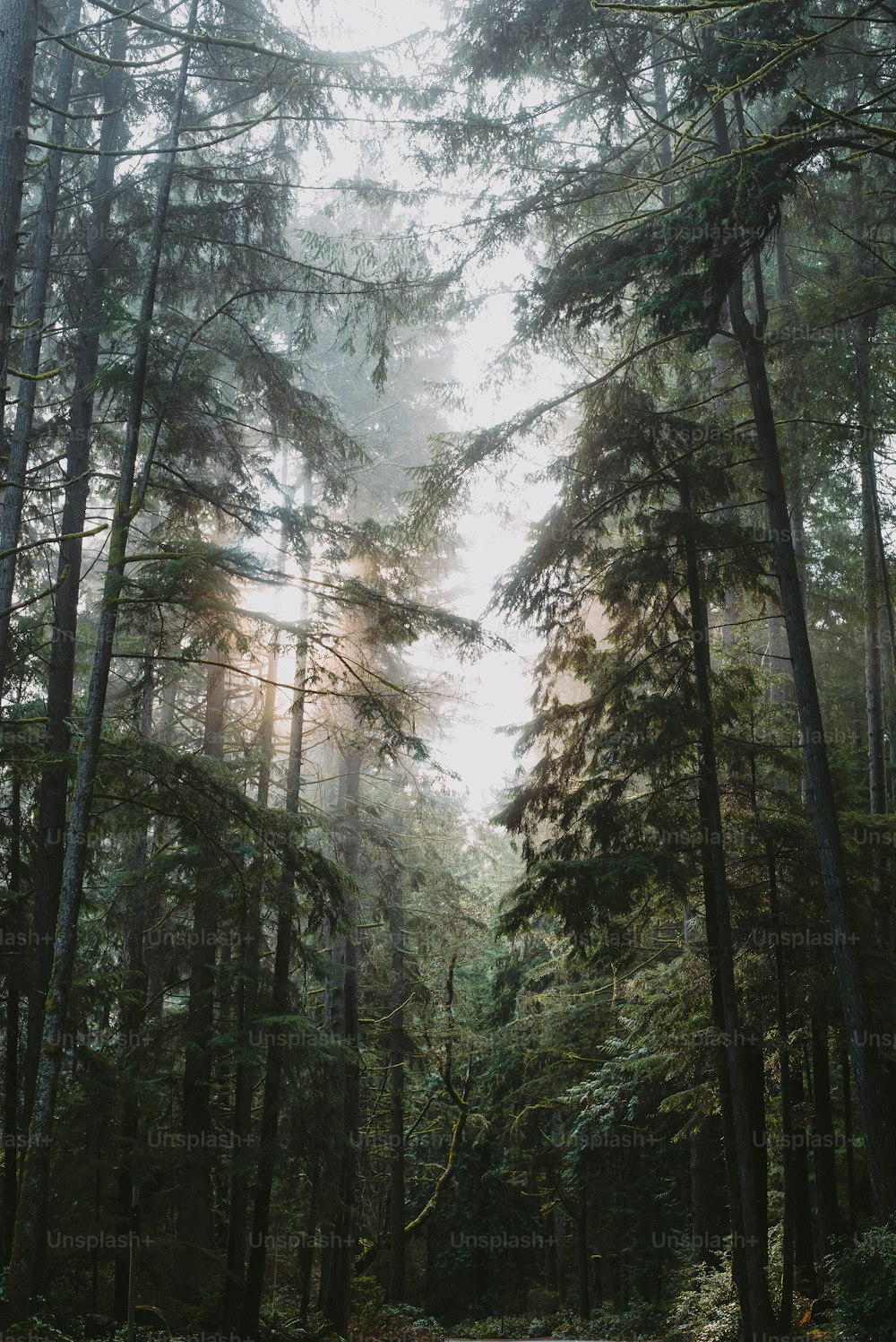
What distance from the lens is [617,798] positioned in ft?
34.2

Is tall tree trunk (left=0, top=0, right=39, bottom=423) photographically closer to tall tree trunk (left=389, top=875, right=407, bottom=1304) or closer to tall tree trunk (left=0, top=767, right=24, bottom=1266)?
tall tree trunk (left=0, top=767, right=24, bottom=1266)

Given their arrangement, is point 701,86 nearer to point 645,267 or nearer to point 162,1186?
point 645,267

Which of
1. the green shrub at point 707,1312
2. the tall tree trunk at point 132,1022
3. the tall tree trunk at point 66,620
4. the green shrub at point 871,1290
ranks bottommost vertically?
the green shrub at point 707,1312

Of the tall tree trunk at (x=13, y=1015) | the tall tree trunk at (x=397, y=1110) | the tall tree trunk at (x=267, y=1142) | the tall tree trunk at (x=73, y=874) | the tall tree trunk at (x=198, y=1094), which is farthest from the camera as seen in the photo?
the tall tree trunk at (x=397, y=1110)

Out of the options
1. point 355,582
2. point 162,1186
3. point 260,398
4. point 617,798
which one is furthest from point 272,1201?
point 260,398

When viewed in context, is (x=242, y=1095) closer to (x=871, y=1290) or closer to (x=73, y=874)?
(x=73, y=874)

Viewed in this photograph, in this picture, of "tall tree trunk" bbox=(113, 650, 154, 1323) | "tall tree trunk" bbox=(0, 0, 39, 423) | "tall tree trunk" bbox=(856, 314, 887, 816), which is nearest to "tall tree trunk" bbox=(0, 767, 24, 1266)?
"tall tree trunk" bbox=(113, 650, 154, 1323)

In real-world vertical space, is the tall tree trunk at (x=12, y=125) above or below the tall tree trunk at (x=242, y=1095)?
above

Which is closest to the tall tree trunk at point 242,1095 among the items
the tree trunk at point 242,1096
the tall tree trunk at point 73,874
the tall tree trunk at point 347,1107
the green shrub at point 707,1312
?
the tree trunk at point 242,1096

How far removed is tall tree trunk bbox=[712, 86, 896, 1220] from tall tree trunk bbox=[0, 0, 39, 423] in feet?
16.8

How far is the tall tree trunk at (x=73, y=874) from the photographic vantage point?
7.25 metres

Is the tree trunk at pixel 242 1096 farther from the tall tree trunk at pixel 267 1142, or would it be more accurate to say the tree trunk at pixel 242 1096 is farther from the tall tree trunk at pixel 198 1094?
the tall tree trunk at pixel 198 1094

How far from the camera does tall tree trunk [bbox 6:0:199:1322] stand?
7254 mm

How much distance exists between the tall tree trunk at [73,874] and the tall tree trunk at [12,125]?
1569 mm
